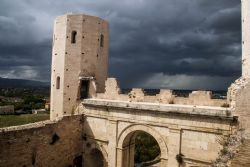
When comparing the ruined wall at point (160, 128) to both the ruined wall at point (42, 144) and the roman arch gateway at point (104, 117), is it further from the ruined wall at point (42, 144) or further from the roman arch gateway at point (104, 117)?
the ruined wall at point (42, 144)

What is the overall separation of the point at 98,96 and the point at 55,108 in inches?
111

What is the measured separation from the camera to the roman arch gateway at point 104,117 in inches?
413

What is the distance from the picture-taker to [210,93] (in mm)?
11297

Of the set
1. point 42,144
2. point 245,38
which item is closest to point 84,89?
point 42,144

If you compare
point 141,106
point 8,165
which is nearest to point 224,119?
point 141,106

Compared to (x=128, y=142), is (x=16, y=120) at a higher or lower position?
lower

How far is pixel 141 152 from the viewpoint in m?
24.0

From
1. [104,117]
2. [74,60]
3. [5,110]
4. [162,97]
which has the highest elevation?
[74,60]

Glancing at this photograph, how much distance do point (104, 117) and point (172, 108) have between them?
4.41 meters

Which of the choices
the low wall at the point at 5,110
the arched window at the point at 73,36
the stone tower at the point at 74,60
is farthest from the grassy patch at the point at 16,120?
the arched window at the point at 73,36

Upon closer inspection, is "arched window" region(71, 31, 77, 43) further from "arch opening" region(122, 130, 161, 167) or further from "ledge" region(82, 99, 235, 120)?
"arch opening" region(122, 130, 161, 167)

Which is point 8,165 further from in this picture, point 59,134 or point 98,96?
point 98,96

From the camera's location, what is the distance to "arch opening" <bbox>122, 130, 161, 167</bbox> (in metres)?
13.9

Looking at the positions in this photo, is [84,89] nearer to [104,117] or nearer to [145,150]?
[104,117]
